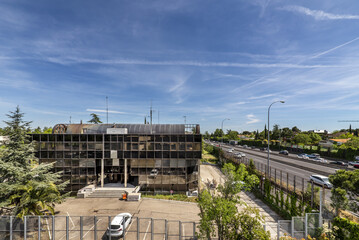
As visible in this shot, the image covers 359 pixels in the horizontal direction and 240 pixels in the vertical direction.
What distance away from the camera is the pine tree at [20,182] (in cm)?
1541

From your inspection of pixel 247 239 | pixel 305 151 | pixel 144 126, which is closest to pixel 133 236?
pixel 247 239

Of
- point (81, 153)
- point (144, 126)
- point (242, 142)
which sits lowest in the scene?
point (242, 142)

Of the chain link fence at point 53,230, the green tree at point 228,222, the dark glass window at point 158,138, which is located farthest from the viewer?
the dark glass window at point 158,138

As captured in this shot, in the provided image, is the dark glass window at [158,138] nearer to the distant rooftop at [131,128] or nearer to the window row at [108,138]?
the window row at [108,138]

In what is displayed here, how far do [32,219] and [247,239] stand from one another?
59.3 ft

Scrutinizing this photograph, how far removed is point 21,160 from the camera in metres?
18.2

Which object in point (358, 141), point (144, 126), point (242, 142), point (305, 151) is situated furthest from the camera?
point (242, 142)

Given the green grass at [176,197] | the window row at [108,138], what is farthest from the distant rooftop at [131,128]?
the green grass at [176,197]

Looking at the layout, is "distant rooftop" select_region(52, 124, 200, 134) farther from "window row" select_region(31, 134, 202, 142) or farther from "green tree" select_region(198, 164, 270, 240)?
"green tree" select_region(198, 164, 270, 240)

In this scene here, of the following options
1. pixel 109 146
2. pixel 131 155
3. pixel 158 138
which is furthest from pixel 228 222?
pixel 109 146

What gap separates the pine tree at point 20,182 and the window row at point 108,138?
372 inches

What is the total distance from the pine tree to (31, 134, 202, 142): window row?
31.0 ft

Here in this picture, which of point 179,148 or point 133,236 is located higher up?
point 179,148

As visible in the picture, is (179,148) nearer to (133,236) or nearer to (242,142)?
(133,236)
